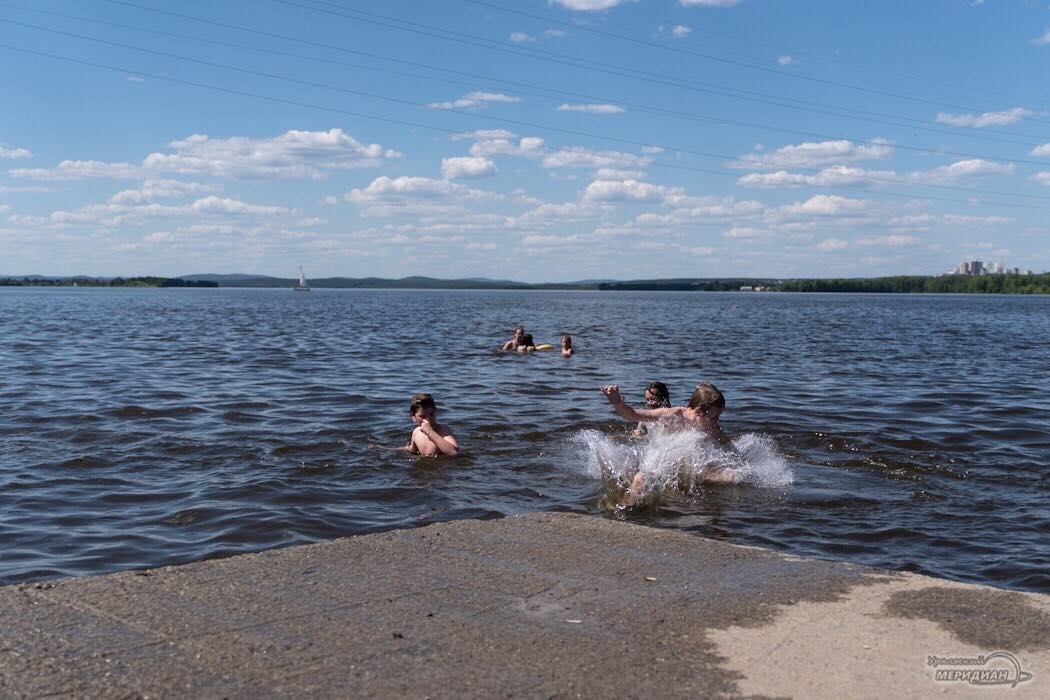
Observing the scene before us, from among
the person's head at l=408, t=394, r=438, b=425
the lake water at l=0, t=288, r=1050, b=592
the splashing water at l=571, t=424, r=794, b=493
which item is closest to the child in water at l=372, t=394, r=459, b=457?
the person's head at l=408, t=394, r=438, b=425

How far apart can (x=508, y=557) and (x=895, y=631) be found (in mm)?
2734

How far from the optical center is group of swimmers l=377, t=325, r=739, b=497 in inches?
420

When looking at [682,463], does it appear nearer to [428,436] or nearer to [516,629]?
[428,436]

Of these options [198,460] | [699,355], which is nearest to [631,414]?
[198,460]

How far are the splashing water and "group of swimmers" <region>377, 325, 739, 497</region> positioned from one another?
59mm

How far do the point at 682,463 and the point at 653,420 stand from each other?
0.99 meters

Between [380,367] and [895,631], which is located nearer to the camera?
[895,631]

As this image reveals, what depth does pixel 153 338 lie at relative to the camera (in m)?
37.5

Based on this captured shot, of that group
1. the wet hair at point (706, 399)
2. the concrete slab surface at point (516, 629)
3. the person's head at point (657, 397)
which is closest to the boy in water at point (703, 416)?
the wet hair at point (706, 399)

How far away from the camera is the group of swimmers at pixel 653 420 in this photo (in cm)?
1067

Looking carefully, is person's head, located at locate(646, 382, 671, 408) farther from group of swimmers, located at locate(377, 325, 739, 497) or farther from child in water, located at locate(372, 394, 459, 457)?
child in water, located at locate(372, 394, 459, 457)

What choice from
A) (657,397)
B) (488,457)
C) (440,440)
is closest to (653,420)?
(657,397)

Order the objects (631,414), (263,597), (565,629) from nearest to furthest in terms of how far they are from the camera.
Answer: (565,629) → (263,597) → (631,414)

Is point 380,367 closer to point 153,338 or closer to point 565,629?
point 153,338
